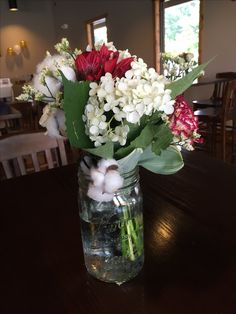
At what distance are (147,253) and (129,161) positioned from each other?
0.94 ft

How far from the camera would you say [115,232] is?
0.61 m

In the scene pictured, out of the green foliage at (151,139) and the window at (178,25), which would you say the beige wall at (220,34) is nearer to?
the window at (178,25)

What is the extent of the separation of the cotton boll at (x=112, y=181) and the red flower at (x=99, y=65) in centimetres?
17

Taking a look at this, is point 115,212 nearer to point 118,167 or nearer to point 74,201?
point 118,167

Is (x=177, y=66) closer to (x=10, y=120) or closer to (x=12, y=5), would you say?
(x=10, y=120)

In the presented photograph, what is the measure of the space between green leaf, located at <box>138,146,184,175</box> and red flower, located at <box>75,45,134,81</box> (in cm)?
19

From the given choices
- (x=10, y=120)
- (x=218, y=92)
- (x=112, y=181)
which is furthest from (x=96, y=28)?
(x=112, y=181)

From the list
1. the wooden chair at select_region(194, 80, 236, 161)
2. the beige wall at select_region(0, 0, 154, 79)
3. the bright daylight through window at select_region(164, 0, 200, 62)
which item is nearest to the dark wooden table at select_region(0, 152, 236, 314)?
the wooden chair at select_region(194, 80, 236, 161)

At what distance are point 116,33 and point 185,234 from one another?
5.73 meters

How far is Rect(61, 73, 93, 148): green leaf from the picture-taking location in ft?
1.60

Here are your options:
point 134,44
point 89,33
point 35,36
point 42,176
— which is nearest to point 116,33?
point 134,44

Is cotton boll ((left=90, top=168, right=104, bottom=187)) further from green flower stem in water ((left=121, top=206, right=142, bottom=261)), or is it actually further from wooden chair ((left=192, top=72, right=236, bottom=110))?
wooden chair ((left=192, top=72, right=236, bottom=110))

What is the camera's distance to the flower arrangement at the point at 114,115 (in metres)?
0.47

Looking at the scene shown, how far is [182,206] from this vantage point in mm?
924
